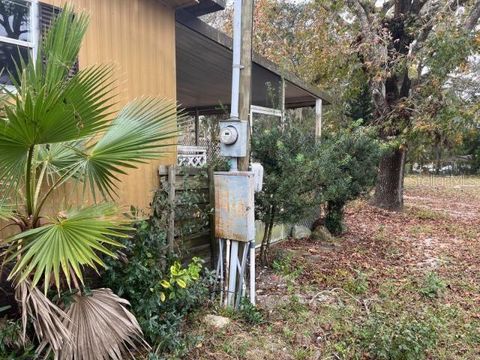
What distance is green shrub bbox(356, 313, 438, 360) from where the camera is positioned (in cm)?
318

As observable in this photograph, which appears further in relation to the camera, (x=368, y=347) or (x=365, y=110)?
(x=365, y=110)

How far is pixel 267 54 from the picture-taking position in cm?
1468

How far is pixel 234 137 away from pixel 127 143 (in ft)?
4.18

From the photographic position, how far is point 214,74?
7555 millimetres

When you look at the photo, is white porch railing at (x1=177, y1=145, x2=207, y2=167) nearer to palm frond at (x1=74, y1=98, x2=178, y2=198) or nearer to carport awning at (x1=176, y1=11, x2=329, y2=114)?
carport awning at (x1=176, y1=11, x2=329, y2=114)

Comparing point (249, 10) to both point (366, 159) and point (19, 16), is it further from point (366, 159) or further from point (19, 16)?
point (366, 159)

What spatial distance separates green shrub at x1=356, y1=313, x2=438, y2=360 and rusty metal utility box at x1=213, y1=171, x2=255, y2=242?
1418mm

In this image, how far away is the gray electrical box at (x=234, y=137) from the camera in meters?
3.92

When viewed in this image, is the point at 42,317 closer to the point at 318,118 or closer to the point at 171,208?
the point at 171,208

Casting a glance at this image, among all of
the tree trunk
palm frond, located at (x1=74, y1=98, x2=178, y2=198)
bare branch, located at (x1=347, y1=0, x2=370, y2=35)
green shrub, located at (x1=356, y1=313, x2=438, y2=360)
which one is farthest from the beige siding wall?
the tree trunk

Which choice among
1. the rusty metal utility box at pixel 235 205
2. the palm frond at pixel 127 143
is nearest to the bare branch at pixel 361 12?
the rusty metal utility box at pixel 235 205

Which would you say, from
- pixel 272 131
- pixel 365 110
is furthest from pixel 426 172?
pixel 272 131

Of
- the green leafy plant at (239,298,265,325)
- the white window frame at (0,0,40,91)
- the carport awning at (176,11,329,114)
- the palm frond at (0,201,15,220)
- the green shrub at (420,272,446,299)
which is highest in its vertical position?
the carport awning at (176,11,329,114)

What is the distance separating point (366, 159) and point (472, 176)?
80.8ft
